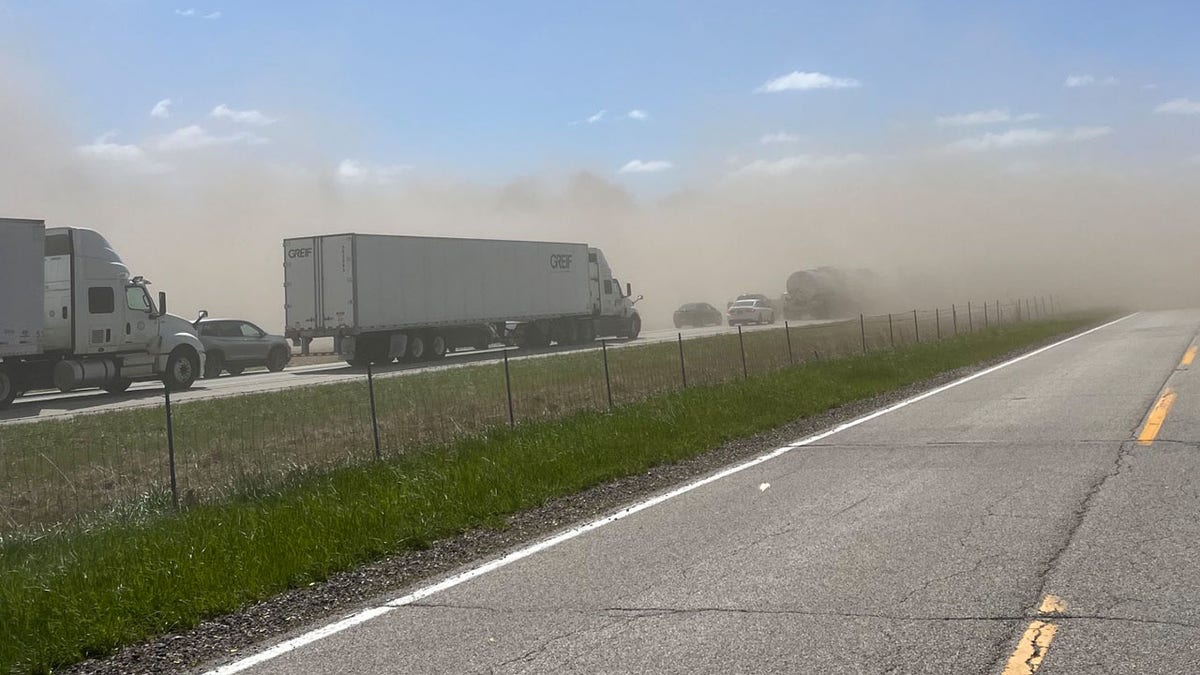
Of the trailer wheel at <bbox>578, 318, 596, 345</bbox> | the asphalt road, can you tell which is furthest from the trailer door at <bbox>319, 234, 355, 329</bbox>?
the asphalt road

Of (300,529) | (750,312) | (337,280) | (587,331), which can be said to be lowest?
(300,529)

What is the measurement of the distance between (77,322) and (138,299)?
1866 mm

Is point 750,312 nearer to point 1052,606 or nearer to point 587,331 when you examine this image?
point 587,331

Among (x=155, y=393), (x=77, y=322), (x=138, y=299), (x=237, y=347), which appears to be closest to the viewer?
(x=77, y=322)

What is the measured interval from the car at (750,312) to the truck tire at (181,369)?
1384 inches

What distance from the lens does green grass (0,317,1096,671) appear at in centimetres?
629

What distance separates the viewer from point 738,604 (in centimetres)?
580

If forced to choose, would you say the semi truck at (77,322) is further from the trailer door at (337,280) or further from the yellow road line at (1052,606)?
the yellow road line at (1052,606)

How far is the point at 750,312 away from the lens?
58.1m

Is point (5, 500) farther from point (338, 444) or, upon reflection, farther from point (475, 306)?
point (475, 306)

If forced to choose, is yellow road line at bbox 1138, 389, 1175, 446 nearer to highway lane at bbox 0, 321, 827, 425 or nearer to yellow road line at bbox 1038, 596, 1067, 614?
yellow road line at bbox 1038, 596, 1067, 614

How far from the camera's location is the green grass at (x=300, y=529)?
6293mm

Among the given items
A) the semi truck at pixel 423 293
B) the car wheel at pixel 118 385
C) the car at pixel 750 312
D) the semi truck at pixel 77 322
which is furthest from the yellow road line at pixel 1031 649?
the car at pixel 750 312

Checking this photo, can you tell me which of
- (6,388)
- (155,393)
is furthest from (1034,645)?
(155,393)
